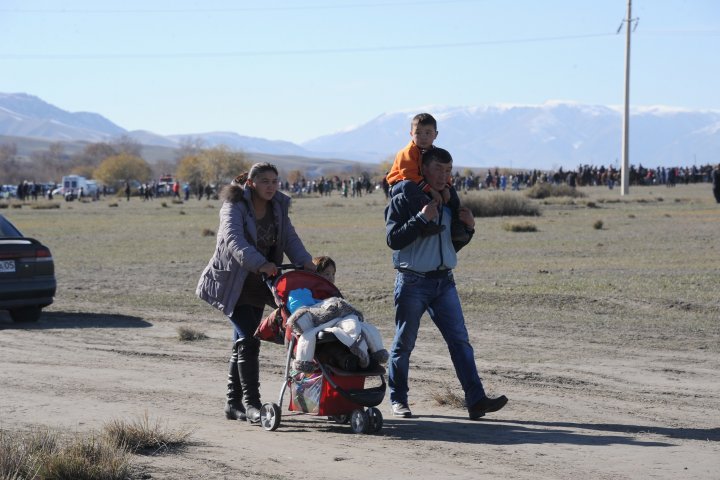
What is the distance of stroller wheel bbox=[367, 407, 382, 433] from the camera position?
7.87m

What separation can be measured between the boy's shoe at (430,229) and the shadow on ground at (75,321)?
7064 mm

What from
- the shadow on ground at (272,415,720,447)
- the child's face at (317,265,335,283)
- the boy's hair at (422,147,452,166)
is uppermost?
the boy's hair at (422,147,452,166)

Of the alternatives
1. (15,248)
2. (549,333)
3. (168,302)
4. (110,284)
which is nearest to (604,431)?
(549,333)

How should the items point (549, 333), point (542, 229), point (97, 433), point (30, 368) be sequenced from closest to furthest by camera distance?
point (97, 433), point (30, 368), point (549, 333), point (542, 229)

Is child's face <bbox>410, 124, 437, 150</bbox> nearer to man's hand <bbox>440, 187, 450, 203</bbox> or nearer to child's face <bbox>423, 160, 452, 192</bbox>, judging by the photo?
child's face <bbox>423, 160, 452, 192</bbox>

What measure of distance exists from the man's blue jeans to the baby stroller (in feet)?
1.60

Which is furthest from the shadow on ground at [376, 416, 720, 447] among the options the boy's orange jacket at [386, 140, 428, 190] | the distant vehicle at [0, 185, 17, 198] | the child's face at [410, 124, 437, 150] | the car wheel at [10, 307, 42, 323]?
the distant vehicle at [0, 185, 17, 198]

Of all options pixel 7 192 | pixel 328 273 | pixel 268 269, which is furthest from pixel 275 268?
pixel 7 192

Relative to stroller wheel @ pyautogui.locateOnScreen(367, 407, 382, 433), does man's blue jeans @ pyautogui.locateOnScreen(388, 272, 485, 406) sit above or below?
above

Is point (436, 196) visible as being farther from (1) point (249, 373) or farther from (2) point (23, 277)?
(2) point (23, 277)

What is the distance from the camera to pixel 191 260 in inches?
984

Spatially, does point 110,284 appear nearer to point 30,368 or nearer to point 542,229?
point 30,368

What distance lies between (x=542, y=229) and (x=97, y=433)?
27.6 meters

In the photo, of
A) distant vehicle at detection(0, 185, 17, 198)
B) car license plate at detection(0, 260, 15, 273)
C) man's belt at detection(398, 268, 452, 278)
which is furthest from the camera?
distant vehicle at detection(0, 185, 17, 198)
